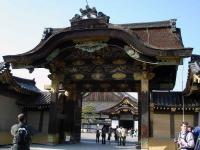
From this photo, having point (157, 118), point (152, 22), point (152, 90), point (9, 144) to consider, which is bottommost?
point (9, 144)

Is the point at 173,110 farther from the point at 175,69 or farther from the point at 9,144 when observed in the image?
the point at 9,144

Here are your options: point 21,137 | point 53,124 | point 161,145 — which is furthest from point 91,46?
point 21,137

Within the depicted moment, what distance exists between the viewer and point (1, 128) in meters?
17.4

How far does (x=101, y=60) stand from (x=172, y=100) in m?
4.69

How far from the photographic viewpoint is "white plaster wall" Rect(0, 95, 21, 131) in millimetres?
17344

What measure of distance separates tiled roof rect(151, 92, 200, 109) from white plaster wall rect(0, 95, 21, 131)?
8.31m

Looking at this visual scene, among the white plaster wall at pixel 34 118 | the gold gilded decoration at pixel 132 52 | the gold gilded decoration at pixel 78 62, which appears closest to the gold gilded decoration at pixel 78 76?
the gold gilded decoration at pixel 78 62

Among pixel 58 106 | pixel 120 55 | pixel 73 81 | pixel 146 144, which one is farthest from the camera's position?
pixel 73 81

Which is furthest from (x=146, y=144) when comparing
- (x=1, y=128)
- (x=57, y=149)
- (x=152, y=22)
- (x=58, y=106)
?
(x=1, y=128)

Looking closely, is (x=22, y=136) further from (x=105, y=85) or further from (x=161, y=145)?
(x=105, y=85)

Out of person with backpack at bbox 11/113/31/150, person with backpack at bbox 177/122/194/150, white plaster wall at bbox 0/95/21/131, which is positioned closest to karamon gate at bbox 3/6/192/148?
white plaster wall at bbox 0/95/21/131

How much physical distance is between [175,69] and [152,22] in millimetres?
3448

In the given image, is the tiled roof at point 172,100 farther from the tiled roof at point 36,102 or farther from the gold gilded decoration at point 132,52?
the tiled roof at point 36,102

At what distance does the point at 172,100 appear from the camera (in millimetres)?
17250
